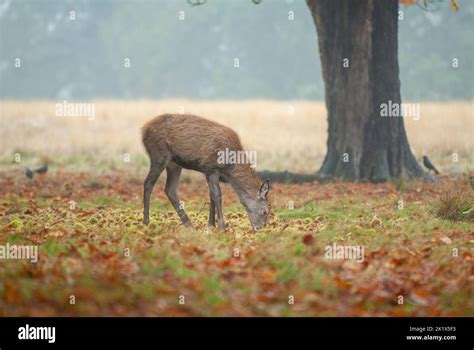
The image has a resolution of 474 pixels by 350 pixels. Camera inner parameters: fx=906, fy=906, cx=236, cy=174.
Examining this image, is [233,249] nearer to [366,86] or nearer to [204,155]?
[204,155]

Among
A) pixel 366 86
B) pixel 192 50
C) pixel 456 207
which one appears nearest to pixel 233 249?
pixel 456 207

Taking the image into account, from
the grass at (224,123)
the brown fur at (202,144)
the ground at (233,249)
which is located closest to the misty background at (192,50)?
the grass at (224,123)

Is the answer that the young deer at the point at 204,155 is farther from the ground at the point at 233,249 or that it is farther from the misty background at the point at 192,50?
the misty background at the point at 192,50

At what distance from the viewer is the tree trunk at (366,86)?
60.3 ft

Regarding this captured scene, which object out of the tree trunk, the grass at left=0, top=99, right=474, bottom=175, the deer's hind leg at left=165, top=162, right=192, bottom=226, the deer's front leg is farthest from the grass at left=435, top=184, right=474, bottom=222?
the grass at left=0, top=99, right=474, bottom=175

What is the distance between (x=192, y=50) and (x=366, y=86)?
169 feet

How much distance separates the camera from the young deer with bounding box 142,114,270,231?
43.3 ft

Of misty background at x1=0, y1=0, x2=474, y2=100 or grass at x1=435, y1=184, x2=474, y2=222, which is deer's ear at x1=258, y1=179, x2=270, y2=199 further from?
misty background at x1=0, y1=0, x2=474, y2=100

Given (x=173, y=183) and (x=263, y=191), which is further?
(x=173, y=183)

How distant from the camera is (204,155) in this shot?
13.2 meters

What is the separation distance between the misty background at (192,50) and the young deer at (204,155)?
166ft

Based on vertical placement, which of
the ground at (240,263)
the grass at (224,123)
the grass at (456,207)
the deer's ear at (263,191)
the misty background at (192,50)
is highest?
the misty background at (192,50)

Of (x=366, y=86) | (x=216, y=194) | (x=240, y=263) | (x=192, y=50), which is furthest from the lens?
(x=192, y=50)
